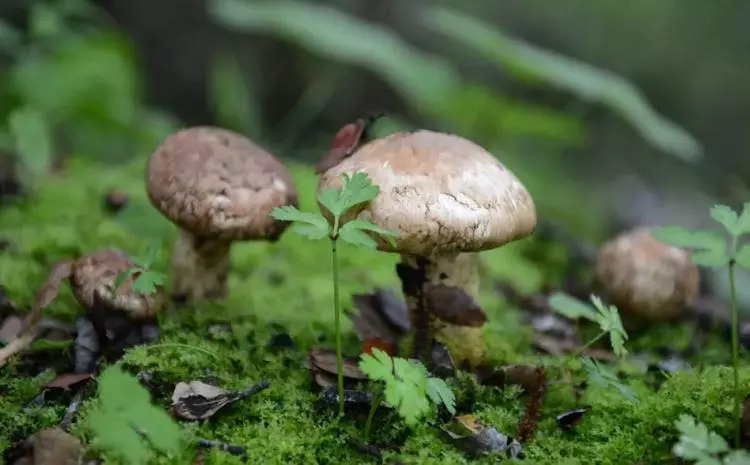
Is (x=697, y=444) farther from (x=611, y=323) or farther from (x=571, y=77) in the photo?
(x=571, y=77)

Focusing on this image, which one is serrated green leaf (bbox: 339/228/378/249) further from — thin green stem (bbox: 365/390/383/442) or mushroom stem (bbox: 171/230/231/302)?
mushroom stem (bbox: 171/230/231/302)

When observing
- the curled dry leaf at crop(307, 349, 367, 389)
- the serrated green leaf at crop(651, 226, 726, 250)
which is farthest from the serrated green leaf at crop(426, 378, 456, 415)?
the serrated green leaf at crop(651, 226, 726, 250)

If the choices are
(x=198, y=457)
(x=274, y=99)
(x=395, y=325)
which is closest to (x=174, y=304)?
(x=395, y=325)

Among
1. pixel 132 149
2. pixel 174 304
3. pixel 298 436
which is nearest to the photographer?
pixel 298 436

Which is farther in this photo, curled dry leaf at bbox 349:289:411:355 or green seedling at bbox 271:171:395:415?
curled dry leaf at bbox 349:289:411:355

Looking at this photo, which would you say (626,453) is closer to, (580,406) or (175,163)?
(580,406)

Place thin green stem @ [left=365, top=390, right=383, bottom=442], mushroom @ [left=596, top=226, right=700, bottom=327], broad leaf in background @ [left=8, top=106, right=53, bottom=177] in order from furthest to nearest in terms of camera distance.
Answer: broad leaf in background @ [left=8, top=106, right=53, bottom=177], mushroom @ [left=596, top=226, right=700, bottom=327], thin green stem @ [left=365, top=390, right=383, bottom=442]
